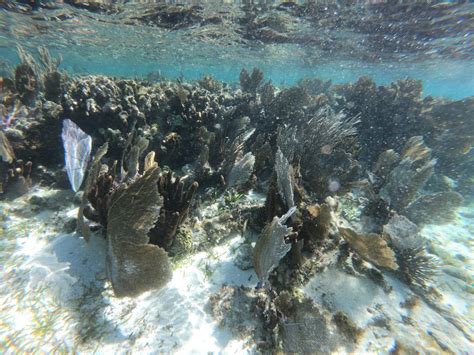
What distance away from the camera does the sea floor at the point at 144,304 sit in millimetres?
2758

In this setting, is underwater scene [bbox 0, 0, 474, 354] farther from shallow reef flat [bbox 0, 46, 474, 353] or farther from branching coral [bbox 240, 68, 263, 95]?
branching coral [bbox 240, 68, 263, 95]

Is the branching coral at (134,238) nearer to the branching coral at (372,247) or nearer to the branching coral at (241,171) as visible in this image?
the branching coral at (241,171)

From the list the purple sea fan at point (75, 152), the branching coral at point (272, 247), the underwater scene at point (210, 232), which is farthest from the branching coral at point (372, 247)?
the purple sea fan at point (75, 152)

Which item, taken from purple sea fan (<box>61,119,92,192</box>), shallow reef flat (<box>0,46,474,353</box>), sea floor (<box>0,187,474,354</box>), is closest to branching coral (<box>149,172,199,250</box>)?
shallow reef flat (<box>0,46,474,353</box>)

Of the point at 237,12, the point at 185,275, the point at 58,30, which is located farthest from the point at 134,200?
the point at 58,30

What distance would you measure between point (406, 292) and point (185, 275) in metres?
3.62

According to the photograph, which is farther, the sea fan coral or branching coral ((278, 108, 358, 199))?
branching coral ((278, 108, 358, 199))

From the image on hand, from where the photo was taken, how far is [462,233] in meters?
6.95

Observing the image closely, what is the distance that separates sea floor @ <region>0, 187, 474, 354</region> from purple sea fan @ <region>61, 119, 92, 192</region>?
1.01m

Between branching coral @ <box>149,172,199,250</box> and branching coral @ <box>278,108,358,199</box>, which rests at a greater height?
branching coral @ <box>278,108,358,199</box>

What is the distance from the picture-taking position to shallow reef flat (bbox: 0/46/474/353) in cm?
283

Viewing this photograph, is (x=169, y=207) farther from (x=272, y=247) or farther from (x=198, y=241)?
(x=272, y=247)

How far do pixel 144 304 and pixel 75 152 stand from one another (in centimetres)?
241

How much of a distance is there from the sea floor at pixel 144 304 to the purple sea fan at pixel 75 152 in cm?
101
